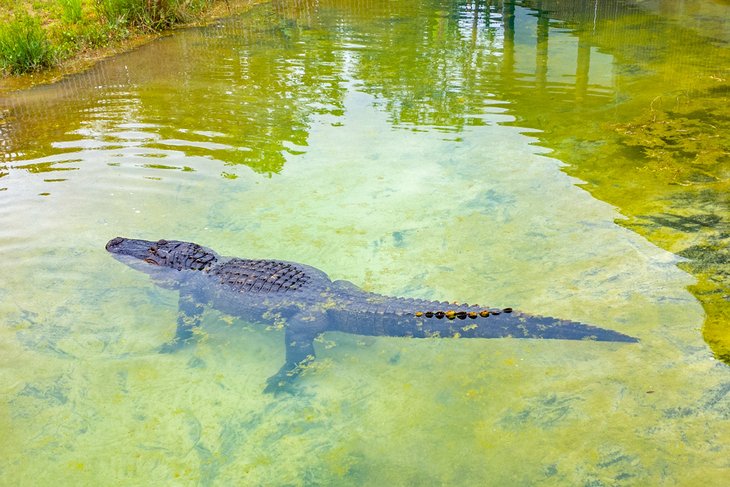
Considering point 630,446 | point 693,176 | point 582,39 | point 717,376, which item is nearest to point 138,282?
point 630,446

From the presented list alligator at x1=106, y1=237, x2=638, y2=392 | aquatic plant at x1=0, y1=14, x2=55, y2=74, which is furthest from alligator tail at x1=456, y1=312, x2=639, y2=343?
aquatic plant at x1=0, y1=14, x2=55, y2=74

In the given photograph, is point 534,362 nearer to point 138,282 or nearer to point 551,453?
point 551,453

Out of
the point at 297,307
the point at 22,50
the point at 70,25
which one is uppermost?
the point at 70,25

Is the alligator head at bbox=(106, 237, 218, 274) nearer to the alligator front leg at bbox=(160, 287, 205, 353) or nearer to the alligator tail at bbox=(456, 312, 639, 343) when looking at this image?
the alligator front leg at bbox=(160, 287, 205, 353)

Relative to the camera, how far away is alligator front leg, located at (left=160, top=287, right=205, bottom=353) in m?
4.18

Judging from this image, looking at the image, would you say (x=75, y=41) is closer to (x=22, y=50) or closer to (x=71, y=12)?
(x=71, y=12)

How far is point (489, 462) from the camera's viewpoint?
314 cm

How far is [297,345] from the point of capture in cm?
400

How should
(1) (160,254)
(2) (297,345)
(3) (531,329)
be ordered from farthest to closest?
(1) (160,254) < (2) (297,345) < (3) (531,329)

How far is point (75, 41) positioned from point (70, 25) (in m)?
0.66

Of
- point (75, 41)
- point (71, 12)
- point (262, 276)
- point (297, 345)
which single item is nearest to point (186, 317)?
point (262, 276)

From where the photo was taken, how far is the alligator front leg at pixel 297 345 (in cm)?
380

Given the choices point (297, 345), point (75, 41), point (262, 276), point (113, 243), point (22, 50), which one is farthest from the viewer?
point (75, 41)

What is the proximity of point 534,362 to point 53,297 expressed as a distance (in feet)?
11.0
